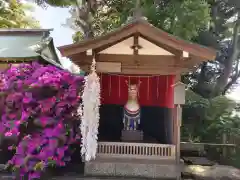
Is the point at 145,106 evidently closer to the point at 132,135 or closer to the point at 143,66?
the point at 132,135

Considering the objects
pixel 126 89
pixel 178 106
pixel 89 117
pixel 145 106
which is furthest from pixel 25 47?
pixel 178 106

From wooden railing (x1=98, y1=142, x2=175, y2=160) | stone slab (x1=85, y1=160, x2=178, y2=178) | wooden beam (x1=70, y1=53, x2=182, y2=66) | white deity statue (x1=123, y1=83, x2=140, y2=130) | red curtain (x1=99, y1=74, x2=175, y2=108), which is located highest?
wooden beam (x1=70, y1=53, x2=182, y2=66)

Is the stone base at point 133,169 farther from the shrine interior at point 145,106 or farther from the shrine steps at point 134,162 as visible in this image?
the shrine interior at point 145,106

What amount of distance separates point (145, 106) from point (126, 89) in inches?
40.0

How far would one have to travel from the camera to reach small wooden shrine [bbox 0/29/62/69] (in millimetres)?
9359

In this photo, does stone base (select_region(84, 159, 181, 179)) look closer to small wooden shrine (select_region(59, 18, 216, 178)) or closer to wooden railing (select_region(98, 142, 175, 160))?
small wooden shrine (select_region(59, 18, 216, 178))

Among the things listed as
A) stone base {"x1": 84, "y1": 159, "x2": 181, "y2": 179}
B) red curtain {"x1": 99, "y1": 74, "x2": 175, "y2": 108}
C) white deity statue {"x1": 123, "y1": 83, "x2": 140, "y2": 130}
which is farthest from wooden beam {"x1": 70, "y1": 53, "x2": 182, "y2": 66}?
stone base {"x1": 84, "y1": 159, "x2": 181, "y2": 179}

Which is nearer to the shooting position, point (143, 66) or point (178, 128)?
point (178, 128)

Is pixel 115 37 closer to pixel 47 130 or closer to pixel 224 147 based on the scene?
pixel 47 130

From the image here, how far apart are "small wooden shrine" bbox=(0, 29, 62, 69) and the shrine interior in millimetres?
3274

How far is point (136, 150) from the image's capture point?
6035mm

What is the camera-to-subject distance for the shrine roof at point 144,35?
210 inches

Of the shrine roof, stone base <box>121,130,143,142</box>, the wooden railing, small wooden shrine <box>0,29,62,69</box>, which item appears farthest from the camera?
small wooden shrine <box>0,29,62,69</box>

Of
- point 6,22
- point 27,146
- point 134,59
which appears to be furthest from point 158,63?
point 6,22
